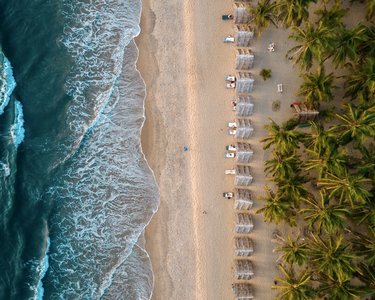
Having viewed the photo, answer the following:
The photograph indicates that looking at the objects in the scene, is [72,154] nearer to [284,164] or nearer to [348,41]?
[284,164]

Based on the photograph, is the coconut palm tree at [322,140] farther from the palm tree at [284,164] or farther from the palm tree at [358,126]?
the palm tree at [284,164]

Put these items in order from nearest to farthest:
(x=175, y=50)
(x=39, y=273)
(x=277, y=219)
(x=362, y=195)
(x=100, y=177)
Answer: (x=362, y=195) → (x=277, y=219) → (x=39, y=273) → (x=100, y=177) → (x=175, y=50)

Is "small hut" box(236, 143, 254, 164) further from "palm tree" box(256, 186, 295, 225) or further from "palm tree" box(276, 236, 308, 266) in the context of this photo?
"palm tree" box(276, 236, 308, 266)

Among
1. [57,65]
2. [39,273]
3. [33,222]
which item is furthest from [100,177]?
[57,65]

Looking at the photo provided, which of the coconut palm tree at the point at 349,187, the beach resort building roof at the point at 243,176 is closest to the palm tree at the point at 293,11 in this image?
the beach resort building roof at the point at 243,176

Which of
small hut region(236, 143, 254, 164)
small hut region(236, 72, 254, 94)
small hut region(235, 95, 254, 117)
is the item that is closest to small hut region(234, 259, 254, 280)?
small hut region(236, 143, 254, 164)

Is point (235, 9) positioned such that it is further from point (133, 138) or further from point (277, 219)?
point (277, 219)
